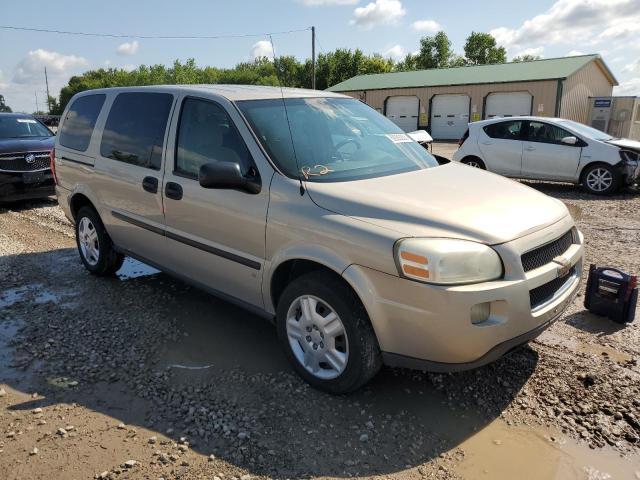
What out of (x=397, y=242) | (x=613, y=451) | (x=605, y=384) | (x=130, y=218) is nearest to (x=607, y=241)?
(x=605, y=384)

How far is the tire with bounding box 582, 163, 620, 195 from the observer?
397 inches

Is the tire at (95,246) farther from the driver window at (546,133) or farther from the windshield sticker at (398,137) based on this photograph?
the driver window at (546,133)

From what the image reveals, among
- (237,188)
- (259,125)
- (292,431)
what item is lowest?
(292,431)

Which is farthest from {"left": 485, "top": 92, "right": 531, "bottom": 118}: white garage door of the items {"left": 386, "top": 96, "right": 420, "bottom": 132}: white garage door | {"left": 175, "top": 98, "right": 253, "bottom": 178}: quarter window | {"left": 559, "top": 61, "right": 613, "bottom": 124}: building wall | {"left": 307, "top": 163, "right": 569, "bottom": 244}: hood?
{"left": 175, "top": 98, "right": 253, "bottom": 178}: quarter window

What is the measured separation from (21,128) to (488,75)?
28963mm

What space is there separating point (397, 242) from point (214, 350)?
1878mm

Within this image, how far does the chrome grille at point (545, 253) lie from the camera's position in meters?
2.97

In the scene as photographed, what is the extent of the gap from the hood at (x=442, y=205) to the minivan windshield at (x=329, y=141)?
0.63ft

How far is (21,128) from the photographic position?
10383 millimetres

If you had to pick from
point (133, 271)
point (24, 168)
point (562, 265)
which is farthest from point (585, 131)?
point (24, 168)

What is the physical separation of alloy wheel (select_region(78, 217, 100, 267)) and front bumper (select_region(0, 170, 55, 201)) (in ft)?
14.7

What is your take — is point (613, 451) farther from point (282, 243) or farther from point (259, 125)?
point (259, 125)

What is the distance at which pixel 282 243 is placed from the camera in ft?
10.9

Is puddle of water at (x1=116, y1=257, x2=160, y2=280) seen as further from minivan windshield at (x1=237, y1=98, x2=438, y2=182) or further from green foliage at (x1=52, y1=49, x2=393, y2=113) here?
green foliage at (x1=52, y1=49, x2=393, y2=113)
